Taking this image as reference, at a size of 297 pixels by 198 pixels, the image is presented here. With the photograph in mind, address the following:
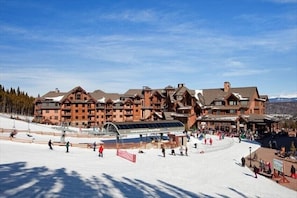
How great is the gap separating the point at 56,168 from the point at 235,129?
46.9 metres

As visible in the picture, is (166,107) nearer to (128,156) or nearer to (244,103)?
(244,103)

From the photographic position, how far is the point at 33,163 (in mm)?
25062

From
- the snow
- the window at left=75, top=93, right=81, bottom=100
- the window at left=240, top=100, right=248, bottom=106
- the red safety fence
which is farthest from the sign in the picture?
the window at left=75, top=93, right=81, bottom=100

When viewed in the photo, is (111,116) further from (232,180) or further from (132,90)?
(232,180)

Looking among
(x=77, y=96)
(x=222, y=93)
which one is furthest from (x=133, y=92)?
(x=222, y=93)

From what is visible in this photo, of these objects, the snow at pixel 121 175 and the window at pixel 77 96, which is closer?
the snow at pixel 121 175

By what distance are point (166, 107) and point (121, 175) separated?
63.0 m

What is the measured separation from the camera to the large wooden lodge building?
67.4m

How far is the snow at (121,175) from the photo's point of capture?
18172 mm

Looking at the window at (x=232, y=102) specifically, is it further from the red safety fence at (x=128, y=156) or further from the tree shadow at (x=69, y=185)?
the tree shadow at (x=69, y=185)

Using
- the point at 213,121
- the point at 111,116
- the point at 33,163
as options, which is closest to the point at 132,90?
the point at 111,116

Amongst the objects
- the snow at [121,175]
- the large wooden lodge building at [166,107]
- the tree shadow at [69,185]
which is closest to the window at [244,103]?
the large wooden lodge building at [166,107]

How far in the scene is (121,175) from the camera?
23797 millimetres

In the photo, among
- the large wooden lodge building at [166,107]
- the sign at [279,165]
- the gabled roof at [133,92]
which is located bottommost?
the sign at [279,165]
